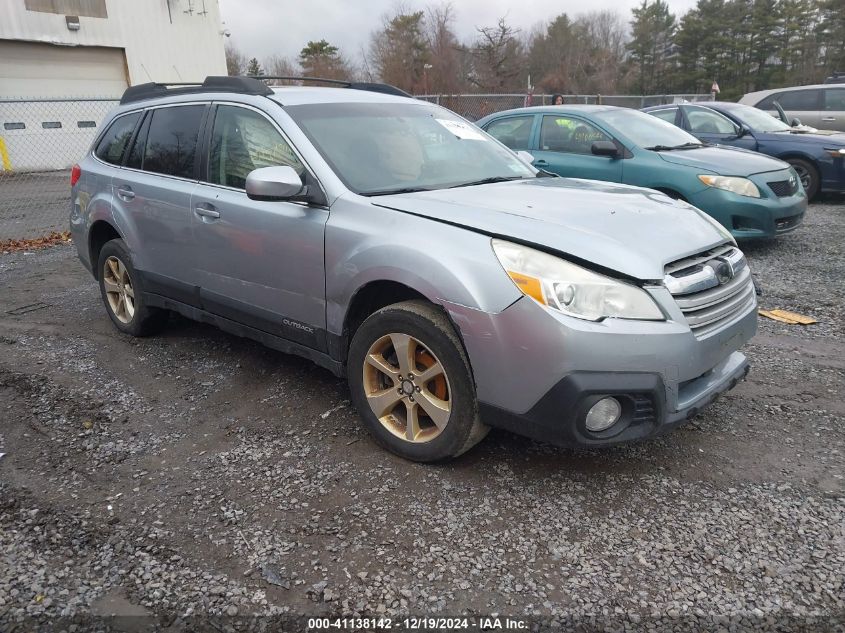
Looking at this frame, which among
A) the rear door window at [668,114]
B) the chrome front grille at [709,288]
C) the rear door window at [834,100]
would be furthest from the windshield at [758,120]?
the chrome front grille at [709,288]

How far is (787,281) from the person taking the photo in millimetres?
6055

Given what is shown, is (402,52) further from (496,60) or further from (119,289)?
(119,289)

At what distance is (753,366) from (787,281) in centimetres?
243

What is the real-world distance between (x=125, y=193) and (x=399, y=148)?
7.02 feet

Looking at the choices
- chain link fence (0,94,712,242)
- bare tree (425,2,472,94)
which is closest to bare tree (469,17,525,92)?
bare tree (425,2,472,94)

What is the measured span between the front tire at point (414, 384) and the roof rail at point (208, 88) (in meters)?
1.70

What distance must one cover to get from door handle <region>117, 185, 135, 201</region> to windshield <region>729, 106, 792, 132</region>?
9229 mm

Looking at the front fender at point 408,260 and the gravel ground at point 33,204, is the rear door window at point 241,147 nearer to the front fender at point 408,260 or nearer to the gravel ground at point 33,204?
the front fender at point 408,260

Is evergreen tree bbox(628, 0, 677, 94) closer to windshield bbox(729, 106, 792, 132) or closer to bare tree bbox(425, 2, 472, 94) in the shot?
bare tree bbox(425, 2, 472, 94)

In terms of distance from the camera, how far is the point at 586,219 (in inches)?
114

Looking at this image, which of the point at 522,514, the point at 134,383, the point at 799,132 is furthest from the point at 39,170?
the point at 522,514

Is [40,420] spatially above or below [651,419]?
below

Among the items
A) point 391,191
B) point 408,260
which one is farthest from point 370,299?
point 391,191

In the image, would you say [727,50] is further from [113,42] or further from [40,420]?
Answer: [40,420]
